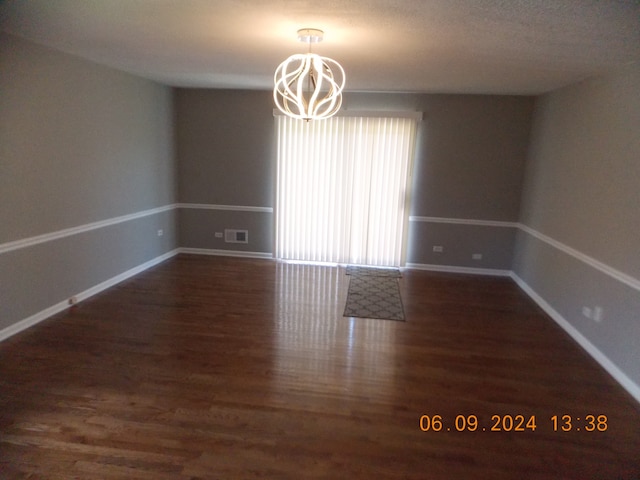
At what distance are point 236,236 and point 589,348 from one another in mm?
4744

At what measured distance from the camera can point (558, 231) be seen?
4.41m

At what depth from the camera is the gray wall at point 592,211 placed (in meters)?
3.12

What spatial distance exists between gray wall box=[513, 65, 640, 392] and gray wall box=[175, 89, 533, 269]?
0.59 m

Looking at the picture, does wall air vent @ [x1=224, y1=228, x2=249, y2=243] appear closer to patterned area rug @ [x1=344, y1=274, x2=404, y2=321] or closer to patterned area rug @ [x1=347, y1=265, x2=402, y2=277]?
patterned area rug @ [x1=347, y1=265, x2=402, y2=277]

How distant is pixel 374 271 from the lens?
5.88 metres

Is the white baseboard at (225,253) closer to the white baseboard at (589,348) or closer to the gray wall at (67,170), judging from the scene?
the gray wall at (67,170)

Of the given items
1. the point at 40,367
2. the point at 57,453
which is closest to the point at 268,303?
the point at 40,367

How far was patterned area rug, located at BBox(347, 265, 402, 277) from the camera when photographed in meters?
5.74

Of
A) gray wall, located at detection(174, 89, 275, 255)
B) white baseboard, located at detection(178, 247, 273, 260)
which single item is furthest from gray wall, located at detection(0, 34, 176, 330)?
white baseboard, located at detection(178, 247, 273, 260)

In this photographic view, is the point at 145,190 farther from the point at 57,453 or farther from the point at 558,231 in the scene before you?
the point at 558,231

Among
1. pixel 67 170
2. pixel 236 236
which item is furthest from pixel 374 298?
pixel 67 170

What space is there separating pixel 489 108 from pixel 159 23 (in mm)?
4414
